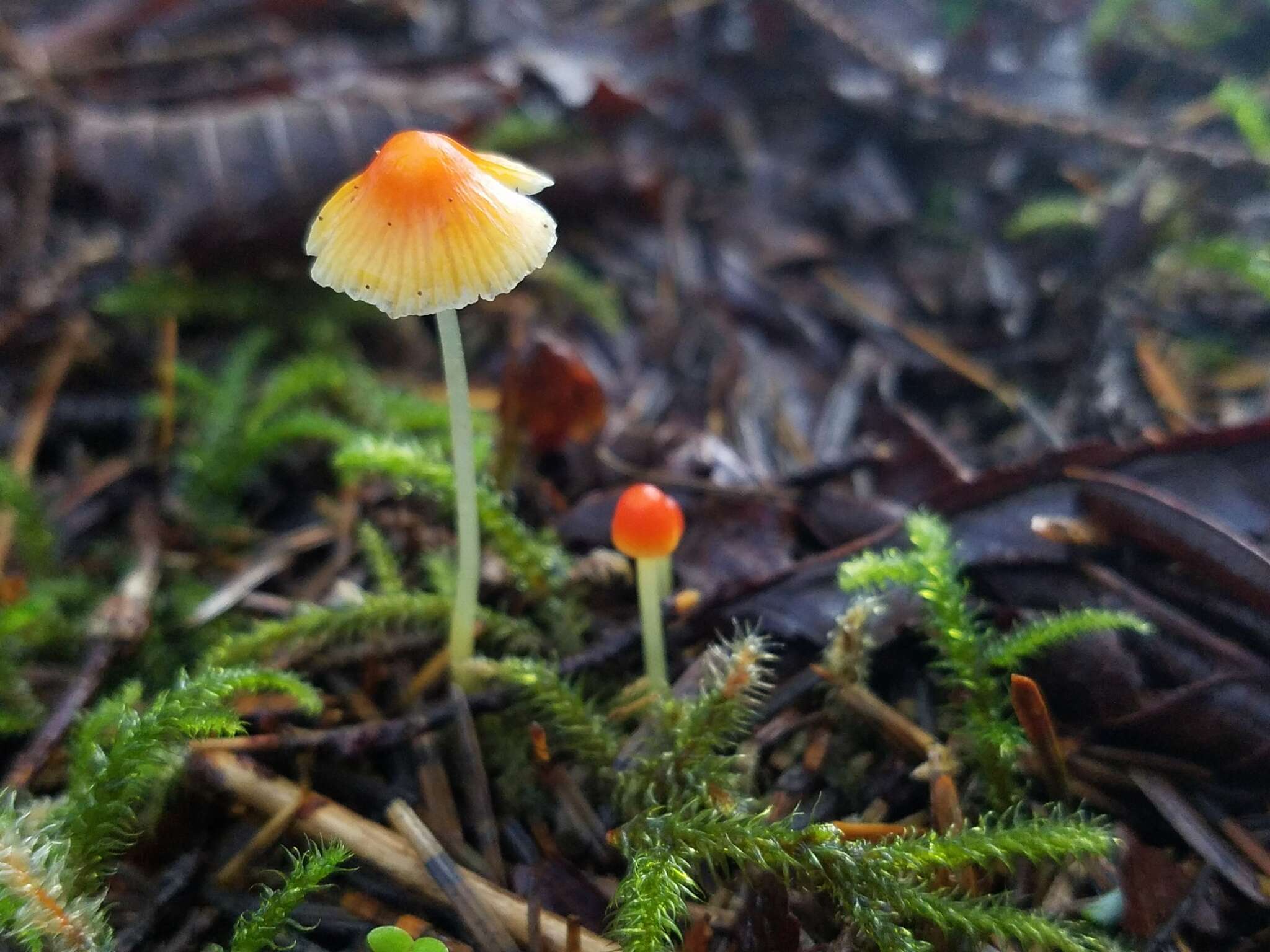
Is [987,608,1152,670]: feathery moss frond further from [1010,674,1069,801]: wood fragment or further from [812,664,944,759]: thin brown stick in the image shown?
[812,664,944,759]: thin brown stick

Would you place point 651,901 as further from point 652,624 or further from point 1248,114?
point 1248,114

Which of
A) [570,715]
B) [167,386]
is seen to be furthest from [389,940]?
[167,386]

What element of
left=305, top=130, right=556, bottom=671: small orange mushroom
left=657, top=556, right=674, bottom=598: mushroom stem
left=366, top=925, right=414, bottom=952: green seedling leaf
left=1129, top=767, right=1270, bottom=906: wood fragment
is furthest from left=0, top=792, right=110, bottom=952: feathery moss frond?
left=1129, top=767, right=1270, bottom=906: wood fragment

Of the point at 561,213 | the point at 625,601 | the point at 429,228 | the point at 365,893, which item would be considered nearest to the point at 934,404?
the point at 625,601

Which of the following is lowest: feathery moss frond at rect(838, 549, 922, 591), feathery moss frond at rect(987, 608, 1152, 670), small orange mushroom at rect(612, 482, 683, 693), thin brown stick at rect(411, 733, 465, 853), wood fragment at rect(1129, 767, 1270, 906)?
thin brown stick at rect(411, 733, 465, 853)

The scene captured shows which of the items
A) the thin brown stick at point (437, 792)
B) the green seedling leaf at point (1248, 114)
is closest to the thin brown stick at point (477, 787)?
the thin brown stick at point (437, 792)
